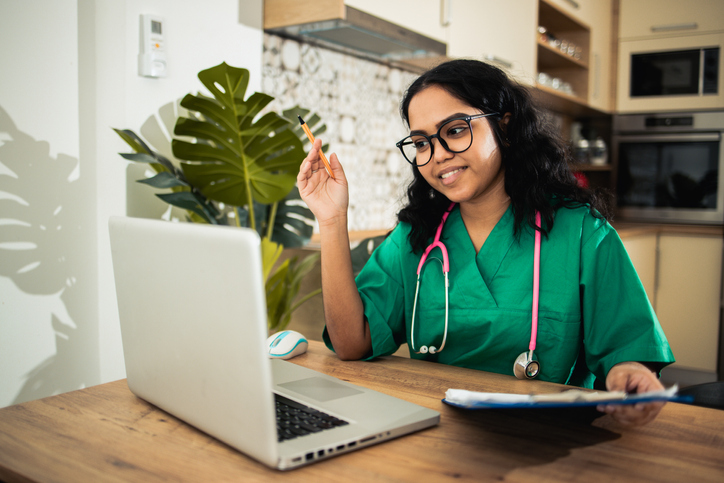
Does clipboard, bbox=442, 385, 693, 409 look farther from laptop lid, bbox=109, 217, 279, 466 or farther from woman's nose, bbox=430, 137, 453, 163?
woman's nose, bbox=430, 137, 453, 163

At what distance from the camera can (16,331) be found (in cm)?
143

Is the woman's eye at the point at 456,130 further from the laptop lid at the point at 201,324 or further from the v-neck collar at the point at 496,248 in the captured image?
the laptop lid at the point at 201,324

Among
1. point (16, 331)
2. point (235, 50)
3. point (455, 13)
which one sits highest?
point (455, 13)

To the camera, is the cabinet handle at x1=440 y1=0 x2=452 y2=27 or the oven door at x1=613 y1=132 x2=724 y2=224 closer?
the cabinet handle at x1=440 y1=0 x2=452 y2=27

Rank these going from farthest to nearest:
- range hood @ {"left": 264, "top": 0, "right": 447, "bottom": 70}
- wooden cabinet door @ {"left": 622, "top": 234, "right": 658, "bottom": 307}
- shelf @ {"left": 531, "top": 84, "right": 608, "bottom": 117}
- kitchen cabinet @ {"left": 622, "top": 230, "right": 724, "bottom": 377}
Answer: kitchen cabinet @ {"left": 622, "top": 230, "right": 724, "bottom": 377}
shelf @ {"left": 531, "top": 84, "right": 608, "bottom": 117}
wooden cabinet door @ {"left": 622, "top": 234, "right": 658, "bottom": 307}
range hood @ {"left": 264, "top": 0, "right": 447, "bottom": 70}

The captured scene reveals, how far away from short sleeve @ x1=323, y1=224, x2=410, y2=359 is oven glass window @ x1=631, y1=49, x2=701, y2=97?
3293 mm

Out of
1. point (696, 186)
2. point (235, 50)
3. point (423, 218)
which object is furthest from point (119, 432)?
point (696, 186)

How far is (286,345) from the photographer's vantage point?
103 cm

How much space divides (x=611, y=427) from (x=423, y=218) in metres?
0.63

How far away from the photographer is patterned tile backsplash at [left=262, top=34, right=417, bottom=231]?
86.3 inches

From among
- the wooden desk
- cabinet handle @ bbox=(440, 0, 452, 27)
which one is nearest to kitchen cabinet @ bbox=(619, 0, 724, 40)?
cabinet handle @ bbox=(440, 0, 452, 27)

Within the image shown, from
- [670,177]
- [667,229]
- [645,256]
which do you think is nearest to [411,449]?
[645,256]

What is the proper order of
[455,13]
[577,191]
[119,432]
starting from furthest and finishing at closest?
[455,13] → [577,191] → [119,432]

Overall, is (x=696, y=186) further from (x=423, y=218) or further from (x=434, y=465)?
(x=434, y=465)
